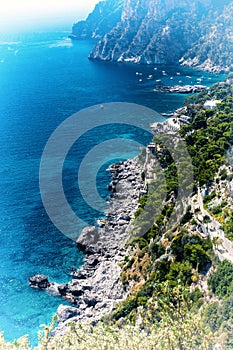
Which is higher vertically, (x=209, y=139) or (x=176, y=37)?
(x=176, y=37)

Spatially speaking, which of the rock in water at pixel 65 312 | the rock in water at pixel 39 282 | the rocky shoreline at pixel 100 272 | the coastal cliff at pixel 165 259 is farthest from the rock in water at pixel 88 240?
the rock in water at pixel 65 312

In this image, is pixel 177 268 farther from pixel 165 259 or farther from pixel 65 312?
pixel 65 312

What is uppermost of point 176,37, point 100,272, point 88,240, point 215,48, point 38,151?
point 176,37

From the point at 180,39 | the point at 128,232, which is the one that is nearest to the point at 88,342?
the point at 128,232

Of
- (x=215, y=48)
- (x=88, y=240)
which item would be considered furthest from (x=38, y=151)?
(x=215, y=48)

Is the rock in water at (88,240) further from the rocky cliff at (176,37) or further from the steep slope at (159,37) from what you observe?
the steep slope at (159,37)

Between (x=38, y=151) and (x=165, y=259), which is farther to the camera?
(x=38, y=151)
